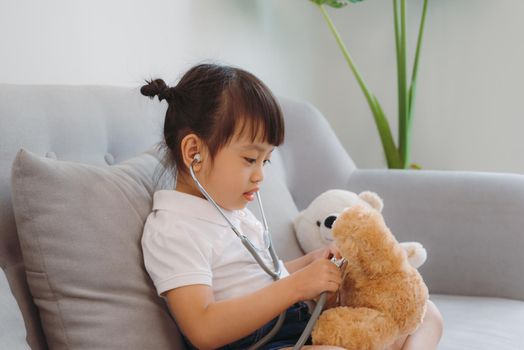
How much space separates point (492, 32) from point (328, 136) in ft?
3.31

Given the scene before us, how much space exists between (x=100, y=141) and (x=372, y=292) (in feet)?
1.88

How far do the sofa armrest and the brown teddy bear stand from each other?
686mm

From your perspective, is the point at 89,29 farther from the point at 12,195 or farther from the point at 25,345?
the point at 25,345

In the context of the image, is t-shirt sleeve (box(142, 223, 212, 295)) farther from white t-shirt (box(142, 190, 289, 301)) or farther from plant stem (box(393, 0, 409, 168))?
plant stem (box(393, 0, 409, 168))

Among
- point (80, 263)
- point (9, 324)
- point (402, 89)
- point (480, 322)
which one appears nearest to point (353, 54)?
point (402, 89)

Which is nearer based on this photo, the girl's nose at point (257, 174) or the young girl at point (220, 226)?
the young girl at point (220, 226)

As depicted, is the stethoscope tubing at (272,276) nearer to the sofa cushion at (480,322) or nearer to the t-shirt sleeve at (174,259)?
the t-shirt sleeve at (174,259)

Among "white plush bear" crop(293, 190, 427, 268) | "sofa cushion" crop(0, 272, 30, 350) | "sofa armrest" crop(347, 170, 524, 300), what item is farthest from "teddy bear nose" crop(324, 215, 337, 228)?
"sofa cushion" crop(0, 272, 30, 350)

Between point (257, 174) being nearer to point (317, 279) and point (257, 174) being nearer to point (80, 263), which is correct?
point (317, 279)

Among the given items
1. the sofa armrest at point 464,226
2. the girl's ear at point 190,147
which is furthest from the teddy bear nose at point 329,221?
the girl's ear at point 190,147

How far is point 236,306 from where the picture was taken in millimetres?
909

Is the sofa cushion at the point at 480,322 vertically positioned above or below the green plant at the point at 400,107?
below

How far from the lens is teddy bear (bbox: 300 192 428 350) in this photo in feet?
2.86

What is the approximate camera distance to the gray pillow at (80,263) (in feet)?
2.77
